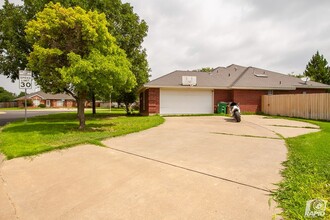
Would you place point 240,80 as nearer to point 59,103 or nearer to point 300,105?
point 300,105

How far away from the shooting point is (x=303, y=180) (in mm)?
3844

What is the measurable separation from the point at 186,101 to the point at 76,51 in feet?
39.0

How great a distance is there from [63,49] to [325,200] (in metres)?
10.5

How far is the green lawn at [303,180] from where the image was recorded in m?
3.00

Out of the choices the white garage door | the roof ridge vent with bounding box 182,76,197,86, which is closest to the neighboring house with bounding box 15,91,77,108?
the white garage door

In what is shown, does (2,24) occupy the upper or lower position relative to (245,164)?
upper

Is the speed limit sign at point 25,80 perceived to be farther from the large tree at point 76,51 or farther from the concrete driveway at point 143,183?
the concrete driveway at point 143,183

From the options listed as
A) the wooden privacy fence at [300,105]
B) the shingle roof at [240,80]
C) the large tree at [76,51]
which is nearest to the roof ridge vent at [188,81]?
the shingle roof at [240,80]

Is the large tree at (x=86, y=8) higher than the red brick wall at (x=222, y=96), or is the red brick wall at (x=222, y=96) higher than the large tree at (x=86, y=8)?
the large tree at (x=86, y=8)

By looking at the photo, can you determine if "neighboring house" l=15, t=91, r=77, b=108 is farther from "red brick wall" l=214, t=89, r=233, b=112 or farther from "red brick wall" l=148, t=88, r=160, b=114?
"red brick wall" l=214, t=89, r=233, b=112

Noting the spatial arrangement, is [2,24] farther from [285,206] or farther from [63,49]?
[285,206]

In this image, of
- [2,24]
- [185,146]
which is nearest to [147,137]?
[185,146]

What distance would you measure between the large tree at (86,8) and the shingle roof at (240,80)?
2.74m

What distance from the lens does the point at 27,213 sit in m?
2.99
